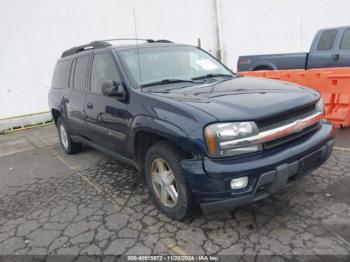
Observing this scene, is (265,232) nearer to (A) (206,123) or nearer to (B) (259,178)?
(B) (259,178)

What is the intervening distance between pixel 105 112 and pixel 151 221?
4.79ft

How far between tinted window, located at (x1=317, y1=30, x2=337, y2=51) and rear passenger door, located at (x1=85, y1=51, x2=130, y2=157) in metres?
5.50

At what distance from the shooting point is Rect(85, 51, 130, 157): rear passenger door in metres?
3.95

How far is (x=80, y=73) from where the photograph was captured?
5.16 m

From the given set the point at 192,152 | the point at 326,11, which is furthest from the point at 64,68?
the point at 326,11

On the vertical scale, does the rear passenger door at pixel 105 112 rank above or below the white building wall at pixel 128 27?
below

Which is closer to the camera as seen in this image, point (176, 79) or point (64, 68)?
point (176, 79)

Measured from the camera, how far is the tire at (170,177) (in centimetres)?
314

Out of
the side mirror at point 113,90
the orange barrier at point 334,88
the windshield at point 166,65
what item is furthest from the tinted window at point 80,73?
the orange barrier at point 334,88

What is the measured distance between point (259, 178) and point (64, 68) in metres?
4.30

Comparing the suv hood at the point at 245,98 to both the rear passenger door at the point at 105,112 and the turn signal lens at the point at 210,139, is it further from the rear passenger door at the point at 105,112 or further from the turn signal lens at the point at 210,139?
the rear passenger door at the point at 105,112

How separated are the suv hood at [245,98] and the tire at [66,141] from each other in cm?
320

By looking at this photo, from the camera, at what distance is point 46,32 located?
10203 millimetres

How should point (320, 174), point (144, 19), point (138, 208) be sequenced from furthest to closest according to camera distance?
point (144, 19) → point (320, 174) → point (138, 208)
